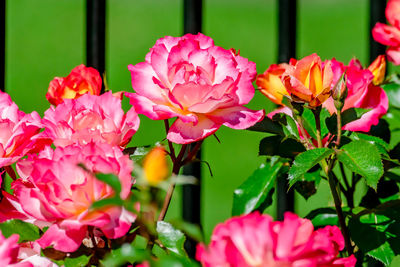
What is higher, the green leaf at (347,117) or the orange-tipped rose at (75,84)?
the orange-tipped rose at (75,84)

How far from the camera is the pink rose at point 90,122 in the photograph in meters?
0.61

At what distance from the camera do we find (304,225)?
0.48 metres

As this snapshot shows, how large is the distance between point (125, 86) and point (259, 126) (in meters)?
5.31

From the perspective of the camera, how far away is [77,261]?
1.87 ft

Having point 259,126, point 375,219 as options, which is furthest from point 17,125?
point 375,219

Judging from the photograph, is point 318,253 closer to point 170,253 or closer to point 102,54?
point 170,253

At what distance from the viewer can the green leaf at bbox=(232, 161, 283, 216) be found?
826 millimetres

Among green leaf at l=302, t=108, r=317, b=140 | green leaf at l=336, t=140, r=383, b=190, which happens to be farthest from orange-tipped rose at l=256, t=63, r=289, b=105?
green leaf at l=336, t=140, r=383, b=190

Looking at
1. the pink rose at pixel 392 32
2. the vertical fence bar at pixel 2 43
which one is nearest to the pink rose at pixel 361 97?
the pink rose at pixel 392 32

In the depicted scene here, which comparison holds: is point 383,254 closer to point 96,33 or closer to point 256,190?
point 256,190

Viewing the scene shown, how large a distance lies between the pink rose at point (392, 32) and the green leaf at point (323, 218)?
235mm

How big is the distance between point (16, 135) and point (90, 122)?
0.25 feet

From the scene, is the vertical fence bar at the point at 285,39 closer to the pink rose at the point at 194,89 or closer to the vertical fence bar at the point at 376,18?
the vertical fence bar at the point at 376,18

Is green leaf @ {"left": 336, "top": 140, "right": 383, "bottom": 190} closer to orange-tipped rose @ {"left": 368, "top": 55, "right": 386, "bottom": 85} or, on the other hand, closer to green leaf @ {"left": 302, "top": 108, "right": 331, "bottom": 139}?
green leaf @ {"left": 302, "top": 108, "right": 331, "bottom": 139}
